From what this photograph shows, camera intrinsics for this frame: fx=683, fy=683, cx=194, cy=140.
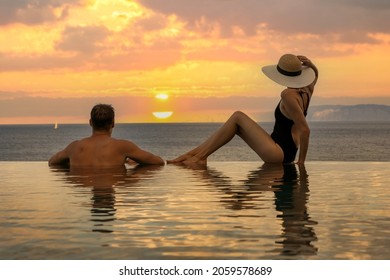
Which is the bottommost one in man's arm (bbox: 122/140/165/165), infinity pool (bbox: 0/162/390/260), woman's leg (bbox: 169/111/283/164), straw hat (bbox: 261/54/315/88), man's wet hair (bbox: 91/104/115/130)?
infinity pool (bbox: 0/162/390/260)

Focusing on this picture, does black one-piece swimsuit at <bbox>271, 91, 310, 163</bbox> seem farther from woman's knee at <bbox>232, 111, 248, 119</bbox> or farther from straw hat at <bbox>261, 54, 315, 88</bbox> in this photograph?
woman's knee at <bbox>232, 111, 248, 119</bbox>

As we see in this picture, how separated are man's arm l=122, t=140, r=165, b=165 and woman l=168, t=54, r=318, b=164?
33.4 inches

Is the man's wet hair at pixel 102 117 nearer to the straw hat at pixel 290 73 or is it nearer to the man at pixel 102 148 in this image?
the man at pixel 102 148

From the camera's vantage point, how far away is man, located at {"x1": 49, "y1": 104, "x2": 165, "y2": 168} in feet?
30.7

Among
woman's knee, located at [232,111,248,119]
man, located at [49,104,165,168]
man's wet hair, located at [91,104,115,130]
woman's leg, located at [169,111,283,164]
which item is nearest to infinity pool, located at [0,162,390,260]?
man, located at [49,104,165,168]

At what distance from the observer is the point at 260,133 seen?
998 centimetres

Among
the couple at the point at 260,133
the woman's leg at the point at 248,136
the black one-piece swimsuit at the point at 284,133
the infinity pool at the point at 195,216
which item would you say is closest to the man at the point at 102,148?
the couple at the point at 260,133

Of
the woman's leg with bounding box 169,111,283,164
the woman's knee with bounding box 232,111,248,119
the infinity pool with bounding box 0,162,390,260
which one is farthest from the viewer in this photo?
the woman's knee with bounding box 232,111,248,119

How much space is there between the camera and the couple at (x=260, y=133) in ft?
31.0

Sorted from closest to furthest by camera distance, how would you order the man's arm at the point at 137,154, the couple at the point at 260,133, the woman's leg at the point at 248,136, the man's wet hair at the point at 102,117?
the man's wet hair at the point at 102,117 → the couple at the point at 260,133 → the man's arm at the point at 137,154 → the woman's leg at the point at 248,136

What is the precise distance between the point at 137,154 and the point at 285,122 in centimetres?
222
